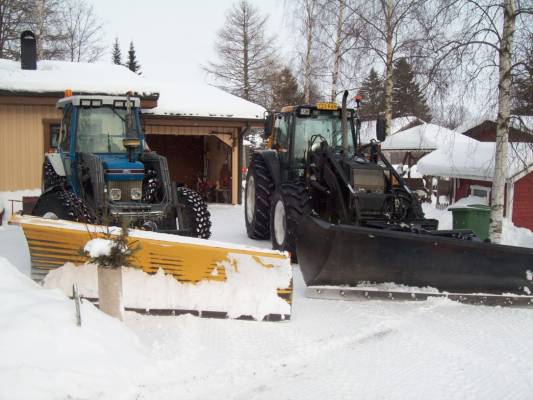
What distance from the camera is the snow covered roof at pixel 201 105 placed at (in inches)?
533

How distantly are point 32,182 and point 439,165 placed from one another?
10.8m

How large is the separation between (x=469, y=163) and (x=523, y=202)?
5.28 ft

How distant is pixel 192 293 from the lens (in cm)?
492

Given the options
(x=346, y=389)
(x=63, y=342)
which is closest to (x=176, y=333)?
(x=63, y=342)

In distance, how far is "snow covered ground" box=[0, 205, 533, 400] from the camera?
3.44m

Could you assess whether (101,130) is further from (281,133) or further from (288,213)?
(288,213)

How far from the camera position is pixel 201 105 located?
14.1 metres

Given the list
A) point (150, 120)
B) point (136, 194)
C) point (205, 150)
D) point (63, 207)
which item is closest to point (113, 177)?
point (136, 194)

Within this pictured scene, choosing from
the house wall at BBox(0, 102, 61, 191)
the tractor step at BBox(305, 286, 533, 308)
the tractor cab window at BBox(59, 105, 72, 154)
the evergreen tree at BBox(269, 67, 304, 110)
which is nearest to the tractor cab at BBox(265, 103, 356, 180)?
the tractor step at BBox(305, 286, 533, 308)

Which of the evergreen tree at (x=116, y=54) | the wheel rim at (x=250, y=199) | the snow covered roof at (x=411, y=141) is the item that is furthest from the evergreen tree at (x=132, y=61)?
the wheel rim at (x=250, y=199)

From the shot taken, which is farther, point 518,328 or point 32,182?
point 32,182

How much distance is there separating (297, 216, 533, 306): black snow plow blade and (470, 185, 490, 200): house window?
9298 millimetres

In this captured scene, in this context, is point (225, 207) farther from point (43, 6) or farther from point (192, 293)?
point (43, 6)

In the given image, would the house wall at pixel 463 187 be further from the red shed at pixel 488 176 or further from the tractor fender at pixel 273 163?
the tractor fender at pixel 273 163
